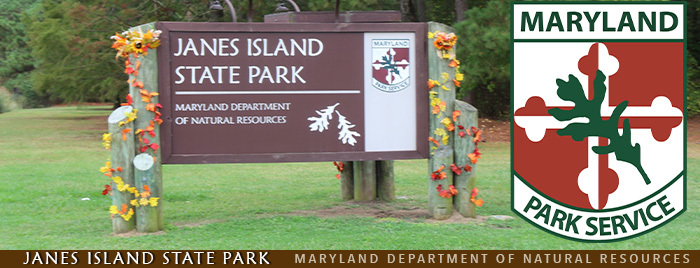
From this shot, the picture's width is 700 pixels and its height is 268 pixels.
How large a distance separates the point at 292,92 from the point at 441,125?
4.68 feet

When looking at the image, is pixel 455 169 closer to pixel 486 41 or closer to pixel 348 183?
pixel 348 183

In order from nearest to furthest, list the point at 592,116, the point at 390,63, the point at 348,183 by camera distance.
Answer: the point at 592,116, the point at 390,63, the point at 348,183

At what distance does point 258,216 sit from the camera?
7.71m

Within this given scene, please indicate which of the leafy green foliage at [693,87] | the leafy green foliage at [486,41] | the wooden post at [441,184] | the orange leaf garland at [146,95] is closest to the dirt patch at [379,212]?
the wooden post at [441,184]

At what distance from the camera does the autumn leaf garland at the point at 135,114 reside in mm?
6508

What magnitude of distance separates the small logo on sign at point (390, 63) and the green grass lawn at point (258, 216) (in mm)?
1300

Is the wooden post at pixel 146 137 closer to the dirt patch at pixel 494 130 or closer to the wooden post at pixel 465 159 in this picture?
the wooden post at pixel 465 159

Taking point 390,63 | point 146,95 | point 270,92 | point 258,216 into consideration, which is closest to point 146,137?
point 146,95

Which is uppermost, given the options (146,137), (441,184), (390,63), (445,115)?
(390,63)

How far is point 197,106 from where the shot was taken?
6.77 meters

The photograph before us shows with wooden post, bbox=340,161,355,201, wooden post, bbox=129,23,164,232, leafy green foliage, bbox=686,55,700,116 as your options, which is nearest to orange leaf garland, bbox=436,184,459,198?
wooden post, bbox=340,161,355,201

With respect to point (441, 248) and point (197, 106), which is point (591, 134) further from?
point (197, 106)

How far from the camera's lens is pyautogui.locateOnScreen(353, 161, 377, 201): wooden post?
845 cm

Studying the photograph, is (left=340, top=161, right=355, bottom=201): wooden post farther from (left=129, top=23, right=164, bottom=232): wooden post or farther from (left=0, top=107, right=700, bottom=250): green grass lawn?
(left=129, top=23, right=164, bottom=232): wooden post
